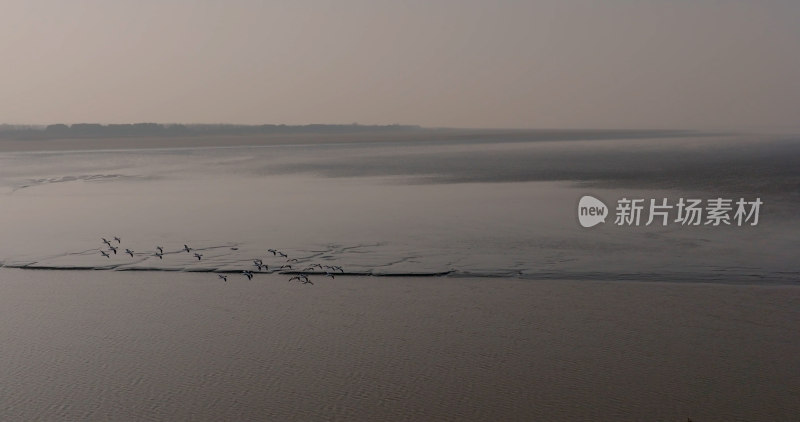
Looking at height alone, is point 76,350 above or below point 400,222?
below

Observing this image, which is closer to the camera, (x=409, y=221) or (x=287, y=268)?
(x=287, y=268)

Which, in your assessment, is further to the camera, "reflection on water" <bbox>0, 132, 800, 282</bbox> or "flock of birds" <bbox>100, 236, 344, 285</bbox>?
"reflection on water" <bbox>0, 132, 800, 282</bbox>

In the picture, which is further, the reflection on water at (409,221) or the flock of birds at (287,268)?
the reflection on water at (409,221)

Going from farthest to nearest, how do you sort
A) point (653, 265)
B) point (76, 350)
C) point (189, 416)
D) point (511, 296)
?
point (653, 265), point (511, 296), point (76, 350), point (189, 416)

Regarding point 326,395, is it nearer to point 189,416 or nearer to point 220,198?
point 189,416

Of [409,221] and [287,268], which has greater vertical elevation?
[409,221]

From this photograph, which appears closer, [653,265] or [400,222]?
[653,265]

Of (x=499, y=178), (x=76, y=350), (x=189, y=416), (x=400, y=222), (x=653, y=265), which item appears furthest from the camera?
(x=499, y=178)

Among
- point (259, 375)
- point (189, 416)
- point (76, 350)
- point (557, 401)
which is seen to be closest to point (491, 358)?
point (557, 401)
